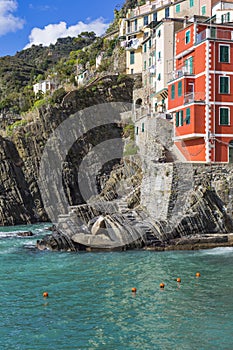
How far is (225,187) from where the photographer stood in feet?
100

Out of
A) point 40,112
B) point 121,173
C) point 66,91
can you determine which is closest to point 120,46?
point 66,91

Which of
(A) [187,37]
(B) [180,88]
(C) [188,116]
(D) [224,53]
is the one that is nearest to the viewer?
(D) [224,53]

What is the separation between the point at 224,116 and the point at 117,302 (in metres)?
20.9

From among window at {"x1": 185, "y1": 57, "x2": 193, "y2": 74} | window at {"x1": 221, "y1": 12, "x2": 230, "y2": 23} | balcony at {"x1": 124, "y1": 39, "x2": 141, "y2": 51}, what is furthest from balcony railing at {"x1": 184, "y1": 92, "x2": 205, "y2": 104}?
balcony at {"x1": 124, "y1": 39, "x2": 141, "y2": 51}

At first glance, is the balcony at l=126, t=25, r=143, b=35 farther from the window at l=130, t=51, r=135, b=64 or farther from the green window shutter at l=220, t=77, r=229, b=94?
the green window shutter at l=220, t=77, r=229, b=94

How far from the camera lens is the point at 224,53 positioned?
33781mm

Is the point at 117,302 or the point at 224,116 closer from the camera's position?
the point at 117,302

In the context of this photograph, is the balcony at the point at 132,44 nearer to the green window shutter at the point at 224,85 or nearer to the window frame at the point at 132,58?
the window frame at the point at 132,58

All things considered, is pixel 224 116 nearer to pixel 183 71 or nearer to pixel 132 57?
pixel 183 71

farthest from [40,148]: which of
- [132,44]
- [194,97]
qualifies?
[194,97]

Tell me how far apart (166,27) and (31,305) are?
3439cm

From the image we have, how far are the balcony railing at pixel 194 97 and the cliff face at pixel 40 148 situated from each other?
22.0m

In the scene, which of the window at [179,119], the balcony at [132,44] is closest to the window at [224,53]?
the window at [179,119]

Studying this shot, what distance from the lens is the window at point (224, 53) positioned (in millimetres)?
33719
